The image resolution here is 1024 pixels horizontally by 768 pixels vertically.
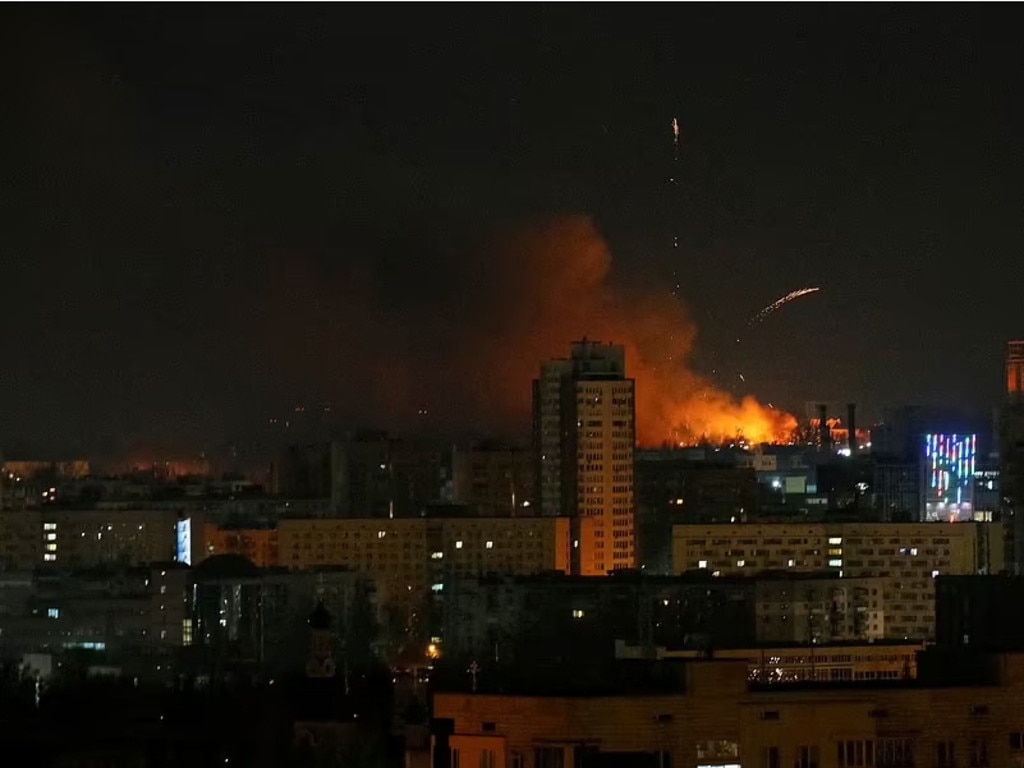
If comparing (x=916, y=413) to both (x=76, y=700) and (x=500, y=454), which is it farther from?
(x=76, y=700)

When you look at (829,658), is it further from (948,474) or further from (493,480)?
(948,474)

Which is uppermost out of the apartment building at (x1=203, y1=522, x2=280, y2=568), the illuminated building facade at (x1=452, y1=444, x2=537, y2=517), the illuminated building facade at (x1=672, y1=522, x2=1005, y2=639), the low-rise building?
the illuminated building facade at (x1=452, y1=444, x2=537, y2=517)

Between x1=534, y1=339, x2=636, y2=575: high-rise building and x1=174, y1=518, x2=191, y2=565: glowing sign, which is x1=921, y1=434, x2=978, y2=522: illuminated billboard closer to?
x1=534, y1=339, x2=636, y2=575: high-rise building

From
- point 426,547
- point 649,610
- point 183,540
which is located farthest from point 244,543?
point 649,610

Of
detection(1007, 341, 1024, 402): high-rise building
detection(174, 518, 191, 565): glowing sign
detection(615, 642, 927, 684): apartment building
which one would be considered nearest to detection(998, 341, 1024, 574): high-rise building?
detection(1007, 341, 1024, 402): high-rise building

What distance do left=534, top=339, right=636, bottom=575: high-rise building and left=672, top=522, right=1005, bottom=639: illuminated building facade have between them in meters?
0.58

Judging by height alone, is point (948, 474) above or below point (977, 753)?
above

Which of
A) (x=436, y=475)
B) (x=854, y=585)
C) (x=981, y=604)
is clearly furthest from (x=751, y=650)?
(x=436, y=475)

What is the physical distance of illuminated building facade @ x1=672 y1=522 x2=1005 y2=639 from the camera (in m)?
33.1

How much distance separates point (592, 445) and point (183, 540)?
4.97m

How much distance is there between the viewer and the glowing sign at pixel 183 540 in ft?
126

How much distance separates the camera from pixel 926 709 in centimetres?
1247

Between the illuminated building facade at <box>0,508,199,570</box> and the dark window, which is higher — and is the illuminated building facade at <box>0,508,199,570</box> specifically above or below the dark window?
above

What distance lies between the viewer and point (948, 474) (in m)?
40.6
